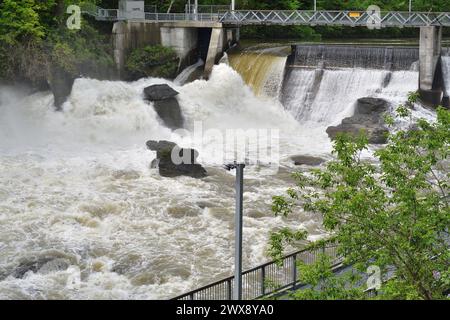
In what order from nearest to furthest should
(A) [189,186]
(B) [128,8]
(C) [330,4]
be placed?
(A) [189,186], (B) [128,8], (C) [330,4]

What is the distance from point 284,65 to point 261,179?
13.4 meters

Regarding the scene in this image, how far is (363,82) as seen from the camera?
1599 inches

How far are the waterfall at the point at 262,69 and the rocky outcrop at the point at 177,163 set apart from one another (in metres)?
11.9

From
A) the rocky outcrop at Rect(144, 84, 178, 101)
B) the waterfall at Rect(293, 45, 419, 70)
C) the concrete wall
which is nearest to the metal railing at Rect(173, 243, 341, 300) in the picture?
the rocky outcrop at Rect(144, 84, 178, 101)

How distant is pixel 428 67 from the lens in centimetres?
3897

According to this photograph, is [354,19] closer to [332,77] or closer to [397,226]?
[332,77]

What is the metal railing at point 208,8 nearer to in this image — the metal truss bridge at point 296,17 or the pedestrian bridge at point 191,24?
the pedestrian bridge at point 191,24

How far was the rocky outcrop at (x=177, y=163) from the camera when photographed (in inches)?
1222

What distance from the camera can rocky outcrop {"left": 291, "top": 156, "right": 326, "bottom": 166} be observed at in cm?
3298

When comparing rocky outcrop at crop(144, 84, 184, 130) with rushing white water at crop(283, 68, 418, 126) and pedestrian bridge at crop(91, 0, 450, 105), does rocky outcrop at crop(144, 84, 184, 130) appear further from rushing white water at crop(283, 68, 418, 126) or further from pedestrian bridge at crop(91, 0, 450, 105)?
rushing white water at crop(283, 68, 418, 126)

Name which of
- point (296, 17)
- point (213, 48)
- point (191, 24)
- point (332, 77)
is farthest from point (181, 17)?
point (332, 77)

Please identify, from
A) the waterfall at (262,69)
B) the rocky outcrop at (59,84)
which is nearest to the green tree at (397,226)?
the rocky outcrop at (59,84)
